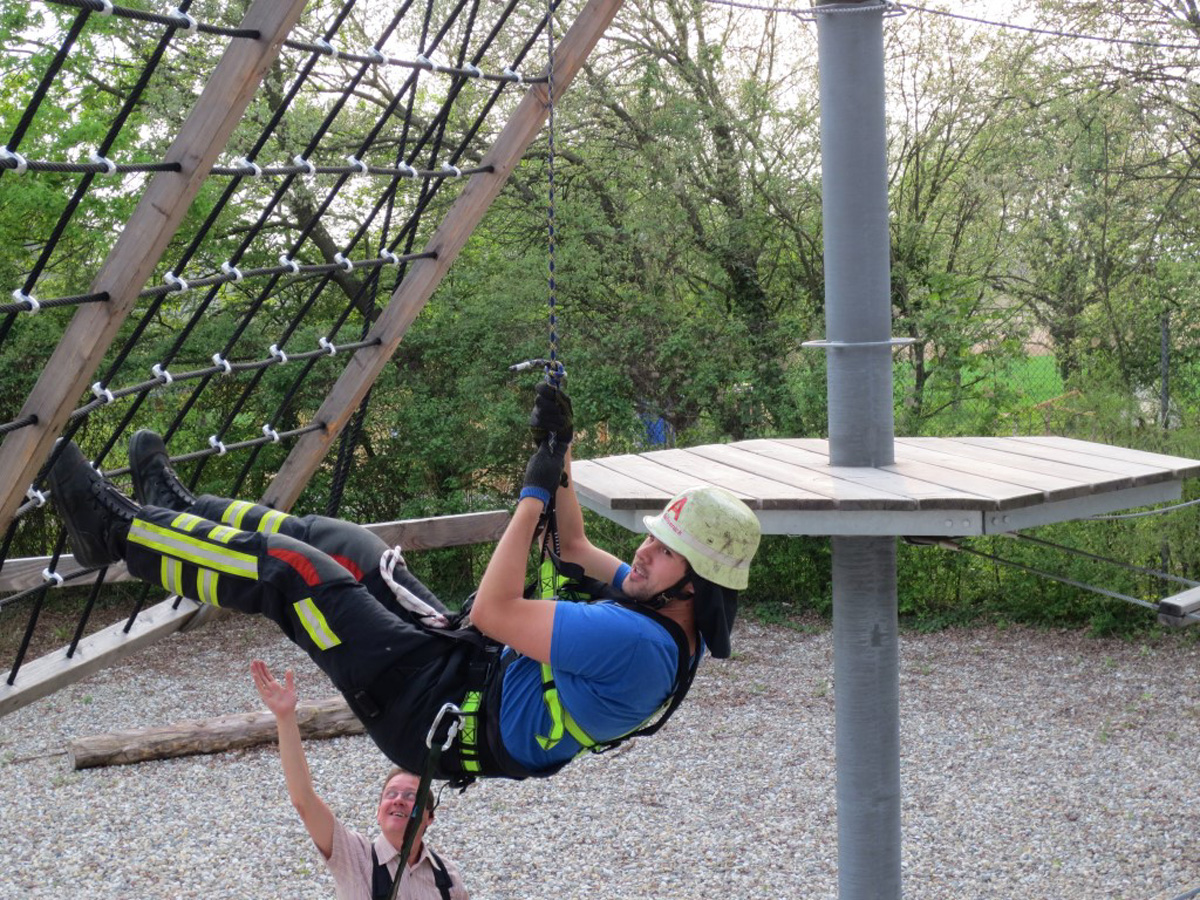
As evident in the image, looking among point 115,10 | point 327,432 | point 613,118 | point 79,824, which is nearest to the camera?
point 115,10

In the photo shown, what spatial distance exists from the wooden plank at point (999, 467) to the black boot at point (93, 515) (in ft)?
5.97

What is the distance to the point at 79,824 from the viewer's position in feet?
16.1

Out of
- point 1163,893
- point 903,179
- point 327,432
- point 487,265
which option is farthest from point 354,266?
point 903,179

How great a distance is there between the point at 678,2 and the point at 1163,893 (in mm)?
5812

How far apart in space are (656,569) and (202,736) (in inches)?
160

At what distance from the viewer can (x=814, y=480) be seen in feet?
9.01

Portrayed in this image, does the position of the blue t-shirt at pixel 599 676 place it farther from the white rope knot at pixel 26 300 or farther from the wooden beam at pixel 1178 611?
the wooden beam at pixel 1178 611

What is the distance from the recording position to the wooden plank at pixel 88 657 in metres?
2.88

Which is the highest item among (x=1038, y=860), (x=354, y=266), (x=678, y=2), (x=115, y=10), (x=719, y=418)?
(x=678, y=2)

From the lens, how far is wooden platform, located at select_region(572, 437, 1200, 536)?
8.11 feet

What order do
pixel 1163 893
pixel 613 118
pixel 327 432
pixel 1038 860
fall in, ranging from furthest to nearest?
pixel 613 118 < pixel 1038 860 < pixel 1163 893 < pixel 327 432

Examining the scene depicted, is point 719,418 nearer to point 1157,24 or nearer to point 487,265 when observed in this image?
point 487,265

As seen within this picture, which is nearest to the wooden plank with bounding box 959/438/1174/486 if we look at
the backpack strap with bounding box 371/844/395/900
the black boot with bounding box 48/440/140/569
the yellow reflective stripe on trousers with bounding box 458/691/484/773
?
the yellow reflective stripe on trousers with bounding box 458/691/484/773

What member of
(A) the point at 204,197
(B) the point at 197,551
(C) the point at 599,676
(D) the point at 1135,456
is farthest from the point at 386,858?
(A) the point at 204,197
